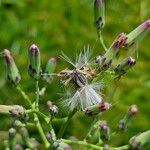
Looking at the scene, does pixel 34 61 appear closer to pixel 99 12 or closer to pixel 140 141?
pixel 99 12

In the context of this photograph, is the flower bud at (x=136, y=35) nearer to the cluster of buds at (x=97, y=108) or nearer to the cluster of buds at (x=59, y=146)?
the cluster of buds at (x=97, y=108)

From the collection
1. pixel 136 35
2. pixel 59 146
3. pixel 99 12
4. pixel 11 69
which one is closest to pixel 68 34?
pixel 99 12

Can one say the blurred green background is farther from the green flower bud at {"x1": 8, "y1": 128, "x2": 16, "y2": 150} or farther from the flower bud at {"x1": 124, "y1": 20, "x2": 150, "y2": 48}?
the flower bud at {"x1": 124, "y1": 20, "x2": 150, "y2": 48}

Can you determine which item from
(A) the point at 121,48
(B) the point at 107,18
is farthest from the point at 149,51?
(A) the point at 121,48

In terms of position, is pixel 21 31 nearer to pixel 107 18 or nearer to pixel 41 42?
pixel 41 42

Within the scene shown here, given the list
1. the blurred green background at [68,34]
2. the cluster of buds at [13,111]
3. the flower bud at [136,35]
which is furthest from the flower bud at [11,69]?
the blurred green background at [68,34]

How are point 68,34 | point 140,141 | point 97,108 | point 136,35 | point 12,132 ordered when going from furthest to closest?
point 68,34, point 12,132, point 140,141, point 136,35, point 97,108
